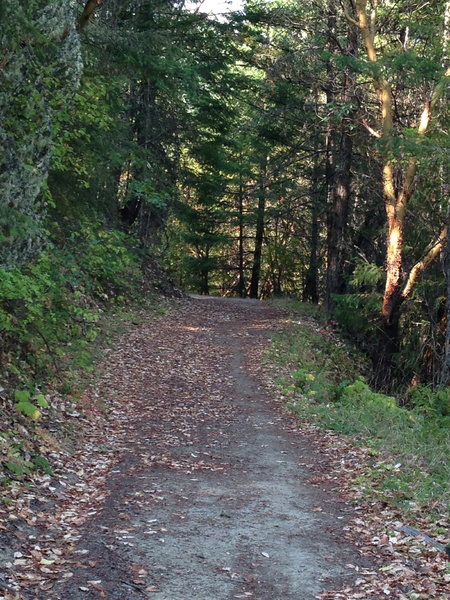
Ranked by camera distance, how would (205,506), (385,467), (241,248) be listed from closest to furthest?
(205,506), (385,467), (241,248)

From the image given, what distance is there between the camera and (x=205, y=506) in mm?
6625

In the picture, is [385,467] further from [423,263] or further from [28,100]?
[423,263]

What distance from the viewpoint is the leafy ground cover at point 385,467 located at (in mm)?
5172

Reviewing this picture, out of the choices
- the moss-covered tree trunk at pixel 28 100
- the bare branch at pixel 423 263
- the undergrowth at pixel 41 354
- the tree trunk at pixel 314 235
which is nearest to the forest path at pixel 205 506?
the undergrowth at pixel 41 354

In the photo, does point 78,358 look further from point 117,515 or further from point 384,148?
point 384,148

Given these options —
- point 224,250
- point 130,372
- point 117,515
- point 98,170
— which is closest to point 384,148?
point 98,170

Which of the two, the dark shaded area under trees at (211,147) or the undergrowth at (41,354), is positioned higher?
the dark shaded area under trees at (211,147)

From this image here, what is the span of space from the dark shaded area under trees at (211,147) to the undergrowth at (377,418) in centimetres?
114

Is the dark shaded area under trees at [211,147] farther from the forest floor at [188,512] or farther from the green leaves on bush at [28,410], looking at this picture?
the forest floor at [188,512]

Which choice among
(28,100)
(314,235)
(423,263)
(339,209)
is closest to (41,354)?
(28,100)

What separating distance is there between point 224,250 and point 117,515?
107ft

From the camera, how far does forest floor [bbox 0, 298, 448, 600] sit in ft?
16.3

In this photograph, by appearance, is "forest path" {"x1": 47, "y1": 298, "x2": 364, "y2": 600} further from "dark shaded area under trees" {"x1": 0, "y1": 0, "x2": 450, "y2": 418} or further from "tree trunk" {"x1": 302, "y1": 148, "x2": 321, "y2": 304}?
"tree trunk" {"x1": 302, "y1": 148, "x2": 321, "y2": 304}

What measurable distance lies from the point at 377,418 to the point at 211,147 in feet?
55.5
